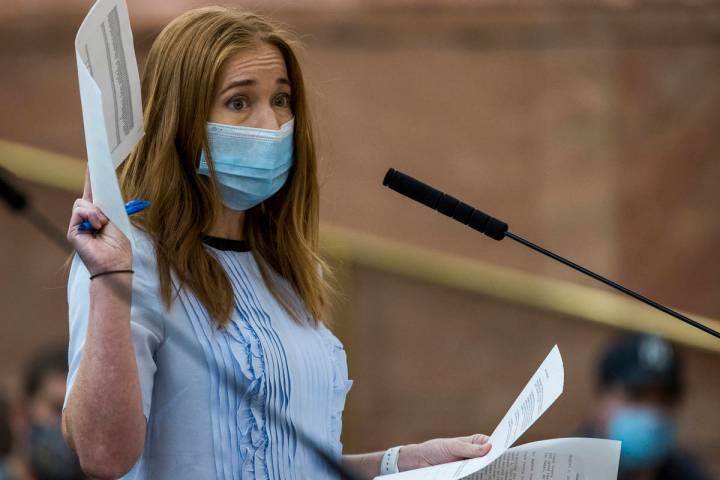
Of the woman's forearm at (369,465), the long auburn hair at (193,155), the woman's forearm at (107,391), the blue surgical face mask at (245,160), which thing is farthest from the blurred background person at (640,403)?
the woman's forearm at (107,391)

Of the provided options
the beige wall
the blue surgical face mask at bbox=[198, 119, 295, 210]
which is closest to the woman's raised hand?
the blue surgical face mask at bbox=[198, 119, 295, 210]

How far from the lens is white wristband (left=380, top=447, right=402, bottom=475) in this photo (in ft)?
7.60

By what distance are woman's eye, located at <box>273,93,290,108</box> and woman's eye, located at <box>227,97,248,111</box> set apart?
90 mm

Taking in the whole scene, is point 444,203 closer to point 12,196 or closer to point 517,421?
point 517,421

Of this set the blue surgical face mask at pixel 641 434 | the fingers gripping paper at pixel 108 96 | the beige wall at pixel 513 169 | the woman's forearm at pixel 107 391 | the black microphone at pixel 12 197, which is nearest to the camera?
the black microphone at pixel 12 197

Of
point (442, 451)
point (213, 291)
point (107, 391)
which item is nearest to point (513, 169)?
point (442, 451)

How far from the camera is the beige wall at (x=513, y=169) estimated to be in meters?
5.45

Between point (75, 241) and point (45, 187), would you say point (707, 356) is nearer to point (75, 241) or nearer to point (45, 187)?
point (45, 187)

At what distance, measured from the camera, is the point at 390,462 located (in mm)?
2328

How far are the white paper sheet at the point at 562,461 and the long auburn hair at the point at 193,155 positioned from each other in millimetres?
494

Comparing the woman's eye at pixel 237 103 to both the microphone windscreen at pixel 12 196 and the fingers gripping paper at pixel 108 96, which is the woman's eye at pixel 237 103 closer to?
the fingers gripping paper at pixel 108 96

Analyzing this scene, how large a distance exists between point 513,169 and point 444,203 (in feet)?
11.4

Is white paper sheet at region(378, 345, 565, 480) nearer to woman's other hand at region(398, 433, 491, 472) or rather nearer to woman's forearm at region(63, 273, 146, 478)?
woman's other hand at region(398, 433, 491, 472)

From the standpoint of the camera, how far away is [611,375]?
151 inches
